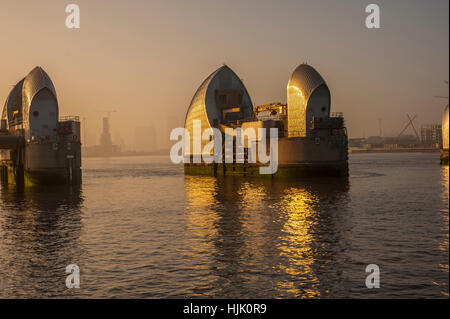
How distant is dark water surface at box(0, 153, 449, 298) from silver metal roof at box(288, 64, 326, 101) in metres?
32.5

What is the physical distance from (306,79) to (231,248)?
5508cm

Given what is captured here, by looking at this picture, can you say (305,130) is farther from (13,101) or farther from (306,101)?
(13,101)

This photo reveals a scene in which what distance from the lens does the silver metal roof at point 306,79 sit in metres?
73.7

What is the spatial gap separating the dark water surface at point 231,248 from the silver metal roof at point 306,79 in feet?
107

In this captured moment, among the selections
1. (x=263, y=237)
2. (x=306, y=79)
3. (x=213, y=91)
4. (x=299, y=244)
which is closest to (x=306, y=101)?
(x=306, y=79)

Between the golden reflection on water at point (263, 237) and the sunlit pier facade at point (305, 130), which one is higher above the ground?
the sunlit pier facade at point (305, 130)

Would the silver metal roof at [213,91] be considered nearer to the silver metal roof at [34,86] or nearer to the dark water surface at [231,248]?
the silver metal roof at [34,86]

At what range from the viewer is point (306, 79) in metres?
74.6

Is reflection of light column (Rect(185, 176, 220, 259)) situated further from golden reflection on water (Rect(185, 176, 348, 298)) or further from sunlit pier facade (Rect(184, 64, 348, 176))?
sunlit pier facade (Rect(184, 64, 348, 176))

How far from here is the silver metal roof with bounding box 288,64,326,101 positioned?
73688 mm

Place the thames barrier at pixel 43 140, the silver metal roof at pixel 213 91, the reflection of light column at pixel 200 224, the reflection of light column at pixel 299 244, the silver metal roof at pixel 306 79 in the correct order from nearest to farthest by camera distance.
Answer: the reflection of light column at pixel 299 244, the reflection of light column at pixel 200 224, the thames barrier at pixel 43 140, the silver metal roof at pixel 306 79, the silver metal roof at pixel 213 91

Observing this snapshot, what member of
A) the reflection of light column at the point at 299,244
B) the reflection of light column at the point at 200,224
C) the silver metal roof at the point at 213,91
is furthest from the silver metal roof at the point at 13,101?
the reflection of light column at the point at 299,244

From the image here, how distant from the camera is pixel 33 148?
69.1 metres
